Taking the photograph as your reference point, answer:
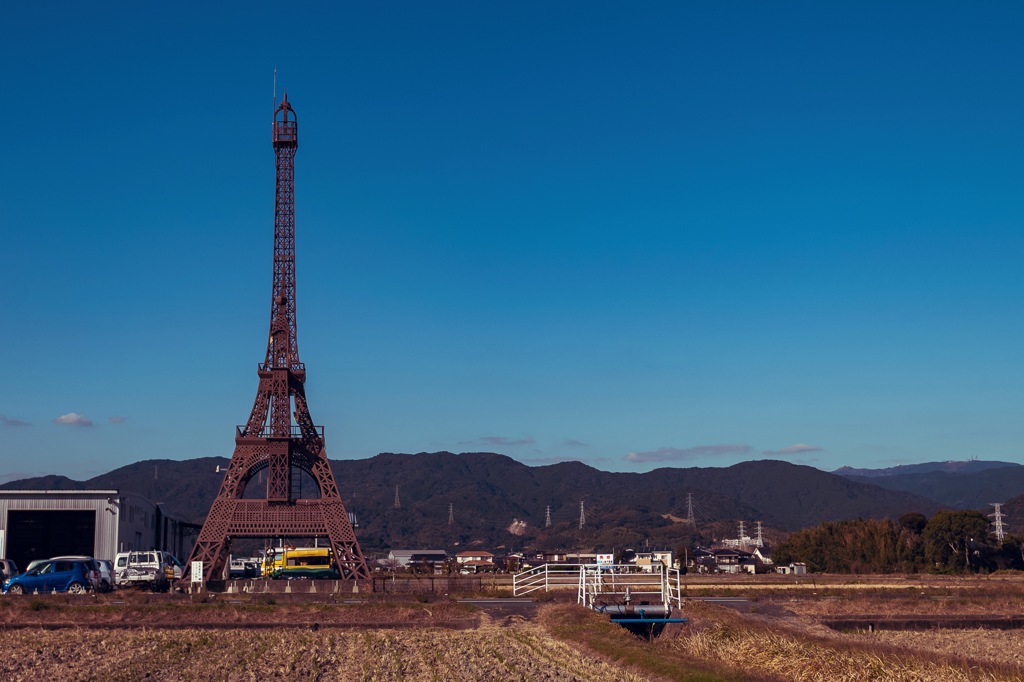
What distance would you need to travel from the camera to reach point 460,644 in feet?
78.3

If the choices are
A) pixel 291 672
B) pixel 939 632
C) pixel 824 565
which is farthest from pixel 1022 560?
pixel 291 672

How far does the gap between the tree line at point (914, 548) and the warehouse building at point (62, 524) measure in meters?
56.0

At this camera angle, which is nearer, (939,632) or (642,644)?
(642,644)

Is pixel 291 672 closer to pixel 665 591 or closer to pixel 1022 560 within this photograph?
pixel 665 591

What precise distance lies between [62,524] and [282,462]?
1353cm

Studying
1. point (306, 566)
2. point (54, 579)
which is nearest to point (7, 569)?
point (54, 579)

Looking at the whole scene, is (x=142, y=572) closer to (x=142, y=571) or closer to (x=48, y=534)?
(x=142, y=571)

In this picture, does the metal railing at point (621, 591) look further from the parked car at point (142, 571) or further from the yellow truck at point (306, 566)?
the yellow truck at point (306, 566)

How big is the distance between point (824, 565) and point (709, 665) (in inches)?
2795

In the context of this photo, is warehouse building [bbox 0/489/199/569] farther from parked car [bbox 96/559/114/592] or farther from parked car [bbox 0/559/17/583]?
parked car [bbox 96/559/114/592]

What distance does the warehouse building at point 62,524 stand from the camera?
5856 cm

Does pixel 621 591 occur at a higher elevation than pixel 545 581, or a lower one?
higher

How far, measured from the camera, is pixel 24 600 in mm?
32531

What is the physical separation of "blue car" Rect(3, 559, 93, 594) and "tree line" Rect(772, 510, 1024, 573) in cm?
6191
